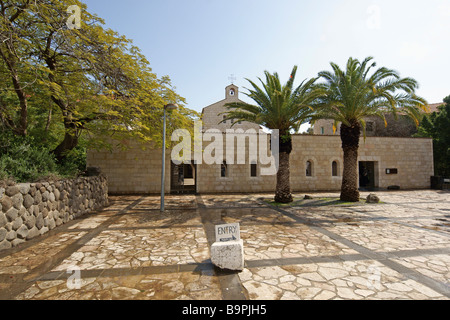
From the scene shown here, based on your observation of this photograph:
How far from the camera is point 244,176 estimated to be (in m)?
15.4

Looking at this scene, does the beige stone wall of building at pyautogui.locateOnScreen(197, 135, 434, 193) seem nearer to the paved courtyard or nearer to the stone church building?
the stone church building

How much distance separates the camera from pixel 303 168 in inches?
633

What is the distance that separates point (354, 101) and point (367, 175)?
1153 centimetres

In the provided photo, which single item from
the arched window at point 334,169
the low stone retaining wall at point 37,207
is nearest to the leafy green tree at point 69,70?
the low stone retaining wall at point 37,207

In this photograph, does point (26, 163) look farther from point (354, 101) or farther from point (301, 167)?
point (301, 167)

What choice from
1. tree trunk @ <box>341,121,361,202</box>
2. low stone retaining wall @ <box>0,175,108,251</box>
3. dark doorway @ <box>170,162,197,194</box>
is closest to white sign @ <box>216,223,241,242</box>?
low stone retaining wall @ <box>0,175,108,251</box>

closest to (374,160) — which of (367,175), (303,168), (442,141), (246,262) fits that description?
(367,175)

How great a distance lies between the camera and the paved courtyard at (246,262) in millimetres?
3023

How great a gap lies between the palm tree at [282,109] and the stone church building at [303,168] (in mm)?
4279

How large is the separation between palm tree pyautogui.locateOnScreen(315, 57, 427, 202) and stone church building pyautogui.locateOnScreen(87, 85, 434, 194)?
192 inches

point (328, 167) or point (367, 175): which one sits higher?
point (328, 167)

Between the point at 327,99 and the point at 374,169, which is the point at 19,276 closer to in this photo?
the point at 327,99

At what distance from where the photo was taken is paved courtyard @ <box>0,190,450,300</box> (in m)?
3.02
